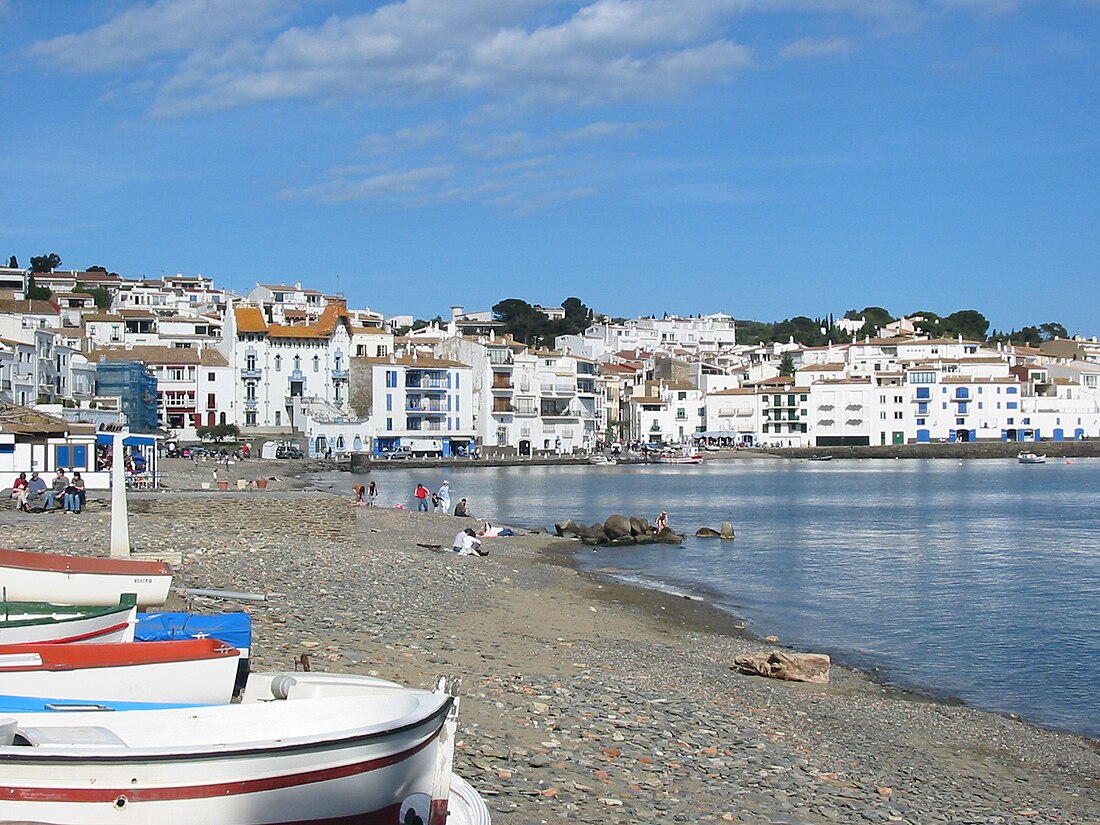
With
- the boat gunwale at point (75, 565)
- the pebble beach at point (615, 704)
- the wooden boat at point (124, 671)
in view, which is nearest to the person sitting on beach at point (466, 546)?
the pebble beach at point (615, 704)

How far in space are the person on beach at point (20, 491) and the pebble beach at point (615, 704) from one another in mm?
2570

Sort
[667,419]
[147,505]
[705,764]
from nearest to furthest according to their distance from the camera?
[705,764], [147,505], [667,419]

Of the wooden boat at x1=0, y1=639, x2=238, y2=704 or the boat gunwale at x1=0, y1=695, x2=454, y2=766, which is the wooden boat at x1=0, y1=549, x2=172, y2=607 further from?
the boat gunwale at x1=0, y1=695, x2=454, y2=766

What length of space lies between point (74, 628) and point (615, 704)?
5.16 metres

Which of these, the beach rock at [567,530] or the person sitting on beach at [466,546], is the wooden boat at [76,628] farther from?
the beach rock at [567,530]

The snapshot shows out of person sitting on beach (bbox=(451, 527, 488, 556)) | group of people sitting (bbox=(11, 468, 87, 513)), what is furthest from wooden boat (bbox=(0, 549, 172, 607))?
person sitting on beach (bbox=(451, 527, 488, 556))

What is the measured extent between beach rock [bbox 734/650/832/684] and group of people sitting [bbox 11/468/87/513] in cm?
1626

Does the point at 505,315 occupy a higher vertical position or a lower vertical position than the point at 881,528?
higher

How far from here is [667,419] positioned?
416ft

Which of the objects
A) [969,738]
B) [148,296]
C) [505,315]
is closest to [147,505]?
[969,738]

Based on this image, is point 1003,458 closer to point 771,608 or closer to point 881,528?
point 881,528

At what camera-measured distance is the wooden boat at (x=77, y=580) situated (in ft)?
40.5

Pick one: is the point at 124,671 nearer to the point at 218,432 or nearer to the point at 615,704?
the point at 615,704

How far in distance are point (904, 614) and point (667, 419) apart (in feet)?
342
